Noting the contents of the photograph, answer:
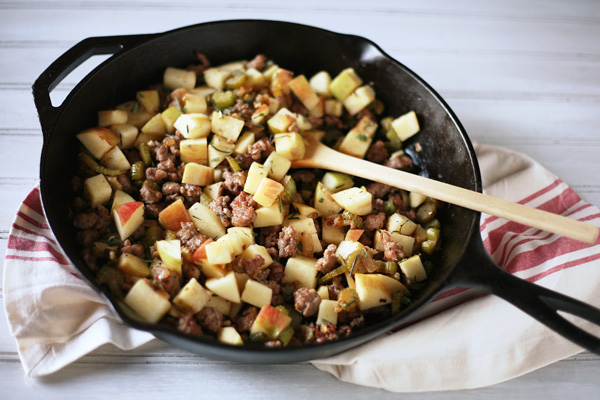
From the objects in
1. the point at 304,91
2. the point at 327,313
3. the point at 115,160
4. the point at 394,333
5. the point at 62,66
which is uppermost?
the point at 62,66

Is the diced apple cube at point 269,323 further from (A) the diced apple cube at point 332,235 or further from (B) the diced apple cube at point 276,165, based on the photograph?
(B) the diced apple cube at point 276,165

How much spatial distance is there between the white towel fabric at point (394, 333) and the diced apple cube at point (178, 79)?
Answer: 1116mm

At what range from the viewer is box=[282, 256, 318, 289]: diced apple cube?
8.47 feet

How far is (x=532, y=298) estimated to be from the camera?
213cm

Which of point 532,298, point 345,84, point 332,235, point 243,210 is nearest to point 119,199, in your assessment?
Answer: point 243,210

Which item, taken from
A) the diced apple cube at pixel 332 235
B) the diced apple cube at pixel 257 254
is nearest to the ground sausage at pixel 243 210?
the diced apple cube at pixel 257 254

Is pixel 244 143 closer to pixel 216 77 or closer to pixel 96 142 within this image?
pixel 216 77

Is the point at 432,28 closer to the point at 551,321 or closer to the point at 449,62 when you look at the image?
the point at 449,62

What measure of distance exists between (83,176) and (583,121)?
325 centimetres

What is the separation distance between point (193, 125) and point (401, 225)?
1207 millimetres

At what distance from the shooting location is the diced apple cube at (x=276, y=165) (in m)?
2.84

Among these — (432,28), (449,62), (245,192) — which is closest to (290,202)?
(245,192)

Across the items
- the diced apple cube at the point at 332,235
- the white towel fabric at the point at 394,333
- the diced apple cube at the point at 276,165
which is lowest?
the white towel fabric at the point at 394,333

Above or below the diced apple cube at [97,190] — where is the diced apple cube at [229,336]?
below
